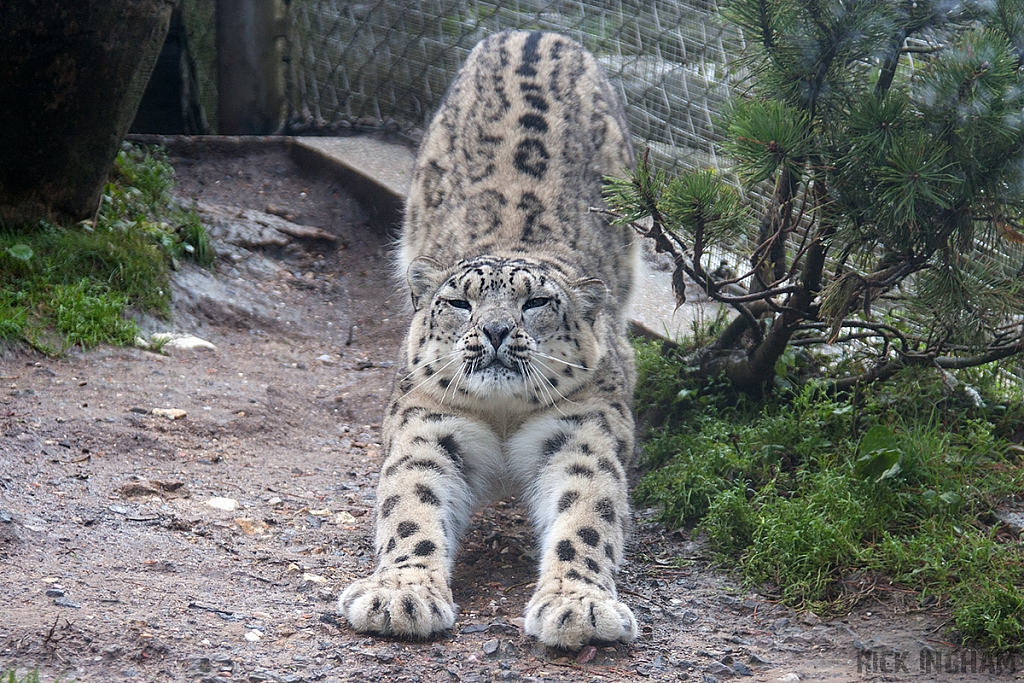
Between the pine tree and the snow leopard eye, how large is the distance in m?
0.54

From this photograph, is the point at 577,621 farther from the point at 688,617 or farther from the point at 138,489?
the point at 138,489

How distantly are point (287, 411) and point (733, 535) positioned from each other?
9.31 ft

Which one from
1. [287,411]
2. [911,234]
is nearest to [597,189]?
[287,411]

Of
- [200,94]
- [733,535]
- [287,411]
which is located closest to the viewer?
[733,535]

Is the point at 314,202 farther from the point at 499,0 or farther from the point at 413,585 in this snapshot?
the point at 413,585

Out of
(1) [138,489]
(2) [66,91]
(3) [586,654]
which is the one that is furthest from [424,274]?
(2) [66,91]

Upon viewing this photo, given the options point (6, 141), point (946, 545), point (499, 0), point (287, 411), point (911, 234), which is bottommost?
point (287, 411)

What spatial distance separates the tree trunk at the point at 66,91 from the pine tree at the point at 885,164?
3.65 metres

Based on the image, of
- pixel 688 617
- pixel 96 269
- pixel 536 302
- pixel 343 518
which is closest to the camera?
pixel 688 617

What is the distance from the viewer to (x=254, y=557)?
164 inches

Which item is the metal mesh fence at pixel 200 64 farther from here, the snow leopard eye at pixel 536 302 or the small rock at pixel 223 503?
the snow leopard eye at pixel 536 302

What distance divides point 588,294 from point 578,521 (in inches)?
47.9

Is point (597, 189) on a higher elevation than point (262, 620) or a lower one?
higher

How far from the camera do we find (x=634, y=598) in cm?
419
